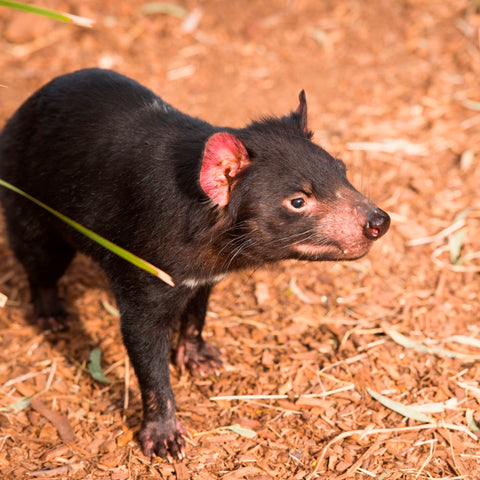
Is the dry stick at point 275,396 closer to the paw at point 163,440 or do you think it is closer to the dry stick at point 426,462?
the paw at point 163,440

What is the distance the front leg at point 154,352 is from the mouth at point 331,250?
64 centimetres

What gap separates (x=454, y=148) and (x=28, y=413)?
404cm

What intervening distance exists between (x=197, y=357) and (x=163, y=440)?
0.67 meters

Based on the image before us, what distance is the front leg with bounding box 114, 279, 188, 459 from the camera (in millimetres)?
3324

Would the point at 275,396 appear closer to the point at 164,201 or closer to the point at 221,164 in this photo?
the point at 164,201

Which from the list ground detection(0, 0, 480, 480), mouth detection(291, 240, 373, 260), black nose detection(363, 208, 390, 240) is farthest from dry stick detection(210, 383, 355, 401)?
black nose detection(363, 208, 390, 240)

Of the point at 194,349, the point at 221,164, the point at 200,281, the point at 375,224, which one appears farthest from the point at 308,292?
the point at 221,164

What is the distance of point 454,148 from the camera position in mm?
5883

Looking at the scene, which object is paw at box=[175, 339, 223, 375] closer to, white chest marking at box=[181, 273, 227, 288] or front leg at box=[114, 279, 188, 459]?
front leg at box=[114, 279, 188, 459]

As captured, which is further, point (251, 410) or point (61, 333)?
point (61, 333)

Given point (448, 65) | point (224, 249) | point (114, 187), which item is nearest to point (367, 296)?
point (224, 249)

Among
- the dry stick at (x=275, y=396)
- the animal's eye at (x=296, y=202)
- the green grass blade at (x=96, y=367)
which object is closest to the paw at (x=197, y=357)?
the dry stick at (x=275, y=396)

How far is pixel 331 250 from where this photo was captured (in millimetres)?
3064

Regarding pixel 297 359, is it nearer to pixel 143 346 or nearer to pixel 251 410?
pixel 251 410
